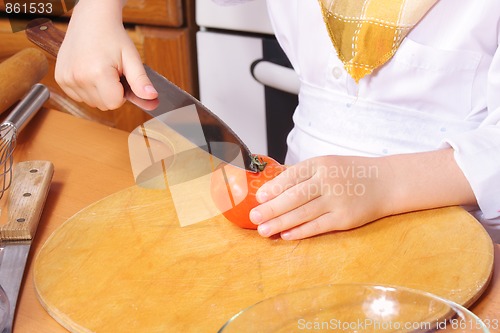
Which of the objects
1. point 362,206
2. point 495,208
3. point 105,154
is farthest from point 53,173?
point 495,208

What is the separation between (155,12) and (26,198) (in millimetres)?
738

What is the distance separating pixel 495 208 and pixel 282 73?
0.62m

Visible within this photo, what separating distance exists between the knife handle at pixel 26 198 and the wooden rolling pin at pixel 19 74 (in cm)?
16

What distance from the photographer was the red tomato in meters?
0.63

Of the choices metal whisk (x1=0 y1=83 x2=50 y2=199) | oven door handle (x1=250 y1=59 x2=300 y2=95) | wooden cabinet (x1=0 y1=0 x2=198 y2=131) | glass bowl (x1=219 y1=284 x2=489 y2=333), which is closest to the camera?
glass bowl (x1=219 y1=284 x2=489 y2=333)

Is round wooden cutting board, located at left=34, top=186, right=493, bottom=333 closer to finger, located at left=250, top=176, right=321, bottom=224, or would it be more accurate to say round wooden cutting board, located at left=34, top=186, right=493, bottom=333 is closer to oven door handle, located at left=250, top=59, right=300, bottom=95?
finger, located at left=250, top=176, right=321, bottom=224

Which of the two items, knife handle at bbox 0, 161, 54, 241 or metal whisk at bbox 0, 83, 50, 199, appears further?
metal whisk at bbox 0, 83, 50, 199

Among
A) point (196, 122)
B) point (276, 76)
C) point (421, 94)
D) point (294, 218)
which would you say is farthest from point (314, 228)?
point (276, 76)

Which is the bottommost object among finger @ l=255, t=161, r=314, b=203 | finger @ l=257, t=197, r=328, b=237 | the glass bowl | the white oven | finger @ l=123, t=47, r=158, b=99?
the white oven

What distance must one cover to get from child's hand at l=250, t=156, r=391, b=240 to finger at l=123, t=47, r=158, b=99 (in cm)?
14

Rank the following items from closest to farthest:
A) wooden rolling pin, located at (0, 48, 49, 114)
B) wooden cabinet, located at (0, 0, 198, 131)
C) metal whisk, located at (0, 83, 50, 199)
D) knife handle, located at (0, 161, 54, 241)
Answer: knife handle, located at (0, 161, 54, 241)
metal whisk, located at (0, 83, 50, 199)
wooden rolling pin, located at (0, 48, 49, 114)
wooden cabinet, located at (0, 0, 198, 131)

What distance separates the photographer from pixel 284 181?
0.65 metres

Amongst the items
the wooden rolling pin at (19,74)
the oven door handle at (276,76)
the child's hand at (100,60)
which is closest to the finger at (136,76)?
the child's hand at (100,60)

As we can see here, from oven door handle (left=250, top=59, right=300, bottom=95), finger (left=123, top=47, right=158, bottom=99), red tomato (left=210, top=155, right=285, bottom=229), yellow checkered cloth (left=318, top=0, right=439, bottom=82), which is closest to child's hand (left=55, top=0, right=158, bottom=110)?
finger (left=123, top=47, right=158, bottom=99)
